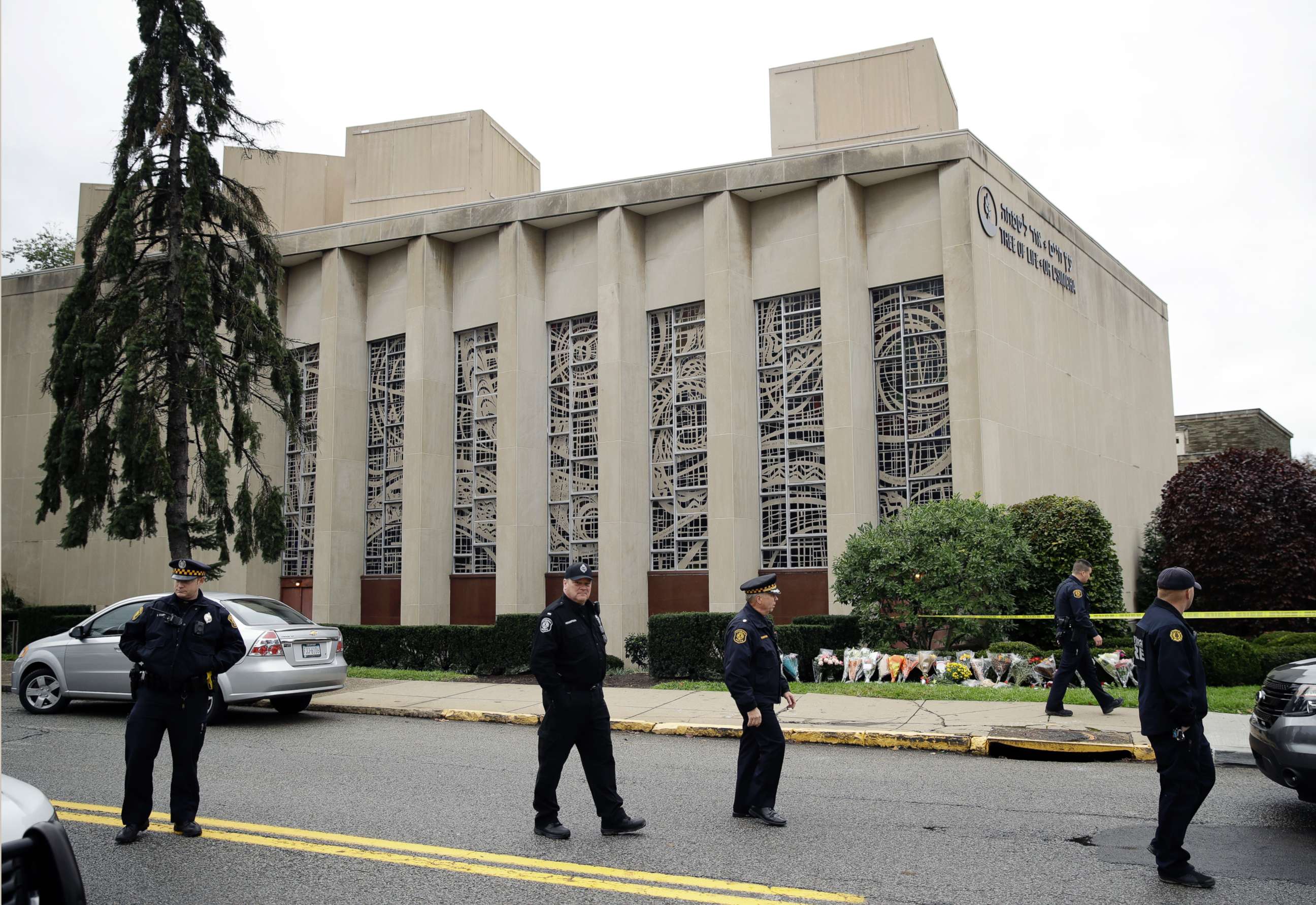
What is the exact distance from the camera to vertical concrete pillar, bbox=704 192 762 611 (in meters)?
19.3

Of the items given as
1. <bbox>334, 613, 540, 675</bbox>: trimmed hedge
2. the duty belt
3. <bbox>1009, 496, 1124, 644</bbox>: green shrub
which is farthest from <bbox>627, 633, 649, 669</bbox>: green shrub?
the duty belt

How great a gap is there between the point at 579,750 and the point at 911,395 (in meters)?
13.4

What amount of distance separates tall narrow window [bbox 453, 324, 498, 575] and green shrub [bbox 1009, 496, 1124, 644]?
11244mm

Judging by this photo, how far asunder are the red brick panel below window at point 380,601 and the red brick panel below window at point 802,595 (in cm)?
928

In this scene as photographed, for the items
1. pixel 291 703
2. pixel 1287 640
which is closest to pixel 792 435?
pixel 1287 640

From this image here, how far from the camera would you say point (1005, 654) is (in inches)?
549

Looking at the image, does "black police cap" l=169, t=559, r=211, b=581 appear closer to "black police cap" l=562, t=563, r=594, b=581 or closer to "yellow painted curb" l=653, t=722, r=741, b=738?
"black police cap" l=562, t=563, r=594, b=581

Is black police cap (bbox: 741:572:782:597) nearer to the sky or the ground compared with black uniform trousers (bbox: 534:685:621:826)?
nearer to the sky

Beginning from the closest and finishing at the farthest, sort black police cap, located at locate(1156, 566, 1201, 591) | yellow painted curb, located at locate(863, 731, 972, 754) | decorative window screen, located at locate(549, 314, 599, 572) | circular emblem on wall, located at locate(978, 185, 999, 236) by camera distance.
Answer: black police cap, located at locate(1156, 566, 1201, 591) → yellow painted curb, located at locate(863, 731, 972, 754) → circular emblem on wall, located at locate(978, 185, 999, 236) → decorative window screen, located at locate(549, 314, 599, 572)

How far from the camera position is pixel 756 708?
7.12 metres

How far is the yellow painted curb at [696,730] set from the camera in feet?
36.0

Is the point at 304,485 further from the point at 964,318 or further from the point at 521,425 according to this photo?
the point at 964,318

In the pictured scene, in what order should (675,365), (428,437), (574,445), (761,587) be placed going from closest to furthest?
1. (761,587)
2. (675,365)
3. (574,445)
4. (428,437)

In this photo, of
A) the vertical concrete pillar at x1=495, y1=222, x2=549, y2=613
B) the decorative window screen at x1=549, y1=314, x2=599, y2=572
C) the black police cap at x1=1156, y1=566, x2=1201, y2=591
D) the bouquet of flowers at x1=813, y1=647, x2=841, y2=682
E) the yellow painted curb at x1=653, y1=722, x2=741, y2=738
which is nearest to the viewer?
the black police cap at x1=1156, y1=566, x2=1201, y2=591
